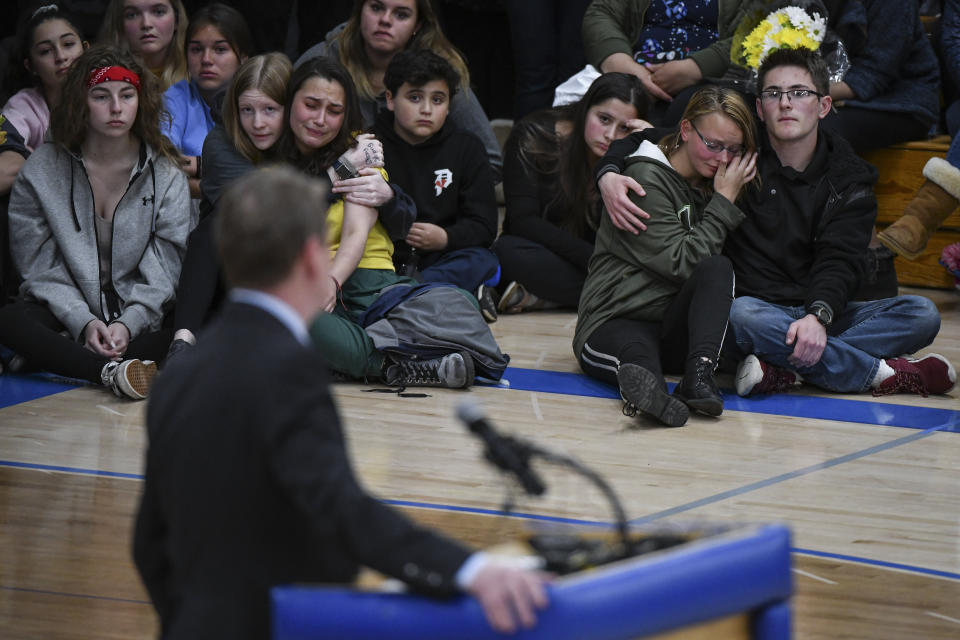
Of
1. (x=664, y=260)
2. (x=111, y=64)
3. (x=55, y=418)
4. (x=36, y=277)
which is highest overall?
(x=111, y=64)

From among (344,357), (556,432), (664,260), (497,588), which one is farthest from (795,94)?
(497,588)

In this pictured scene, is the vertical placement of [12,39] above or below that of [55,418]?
above

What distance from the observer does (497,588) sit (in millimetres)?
1241

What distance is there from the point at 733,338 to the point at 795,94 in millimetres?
763

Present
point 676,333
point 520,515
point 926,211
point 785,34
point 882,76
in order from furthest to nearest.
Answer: point 882,76 < point 926,211 < point 785,34 < point 676,333 < point 520,515

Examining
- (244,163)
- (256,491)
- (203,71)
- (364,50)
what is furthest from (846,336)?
(256,491)

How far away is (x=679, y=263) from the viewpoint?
12.1 feet

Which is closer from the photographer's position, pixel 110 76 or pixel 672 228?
pixel 672 228

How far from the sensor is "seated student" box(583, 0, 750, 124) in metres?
4.97

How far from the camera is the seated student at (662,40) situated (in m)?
4.97

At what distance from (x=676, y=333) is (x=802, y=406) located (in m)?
0.43

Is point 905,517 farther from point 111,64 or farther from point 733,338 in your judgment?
point 111,64

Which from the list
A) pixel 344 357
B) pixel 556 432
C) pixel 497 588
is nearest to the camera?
pixel 497 588

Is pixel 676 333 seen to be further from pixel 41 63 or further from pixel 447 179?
pixel 41 63
